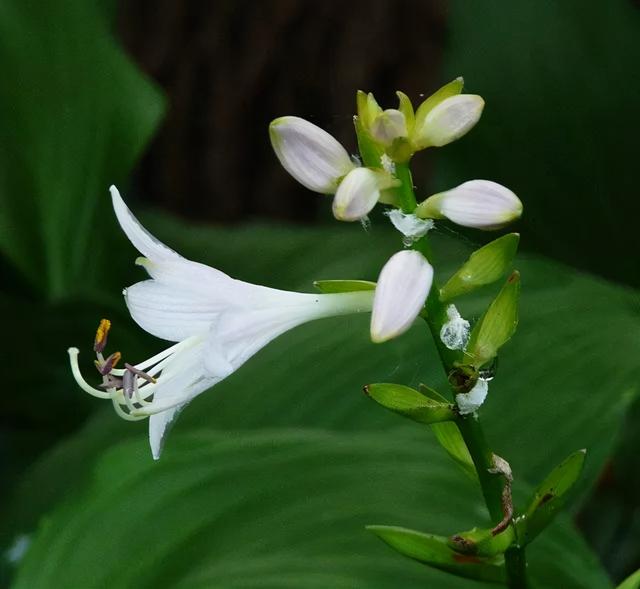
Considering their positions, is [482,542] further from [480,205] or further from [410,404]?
[480,205]

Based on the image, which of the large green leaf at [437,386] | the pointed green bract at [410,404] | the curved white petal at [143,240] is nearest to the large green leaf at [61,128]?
the large green leaf at [437,386]

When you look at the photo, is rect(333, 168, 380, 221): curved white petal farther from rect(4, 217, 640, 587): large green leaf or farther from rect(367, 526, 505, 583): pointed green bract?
rect(4, 217, 640, 587): large green leaf

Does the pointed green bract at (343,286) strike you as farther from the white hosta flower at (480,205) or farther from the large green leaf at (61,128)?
the large green leaf at (61,128)

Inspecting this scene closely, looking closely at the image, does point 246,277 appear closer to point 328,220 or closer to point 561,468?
point 328,220

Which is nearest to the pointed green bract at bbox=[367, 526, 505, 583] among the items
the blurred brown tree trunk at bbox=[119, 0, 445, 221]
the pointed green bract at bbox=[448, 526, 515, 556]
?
the pointed green bract at bbox=[448, 526, 515, 556]

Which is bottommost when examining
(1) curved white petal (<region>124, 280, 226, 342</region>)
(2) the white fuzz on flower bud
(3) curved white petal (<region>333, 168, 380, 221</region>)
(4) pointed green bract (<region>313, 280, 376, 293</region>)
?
(1) curved white petal (<region>124, 280, 226, 342</region>)

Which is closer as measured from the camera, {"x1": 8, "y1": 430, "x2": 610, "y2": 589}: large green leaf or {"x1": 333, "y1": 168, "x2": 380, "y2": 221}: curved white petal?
{"x1": 333, "y1": 168, "x2": 380, "y2": 221}: curved white petal

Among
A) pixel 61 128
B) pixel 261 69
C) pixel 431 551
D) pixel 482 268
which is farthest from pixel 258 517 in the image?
pixel 261 69
